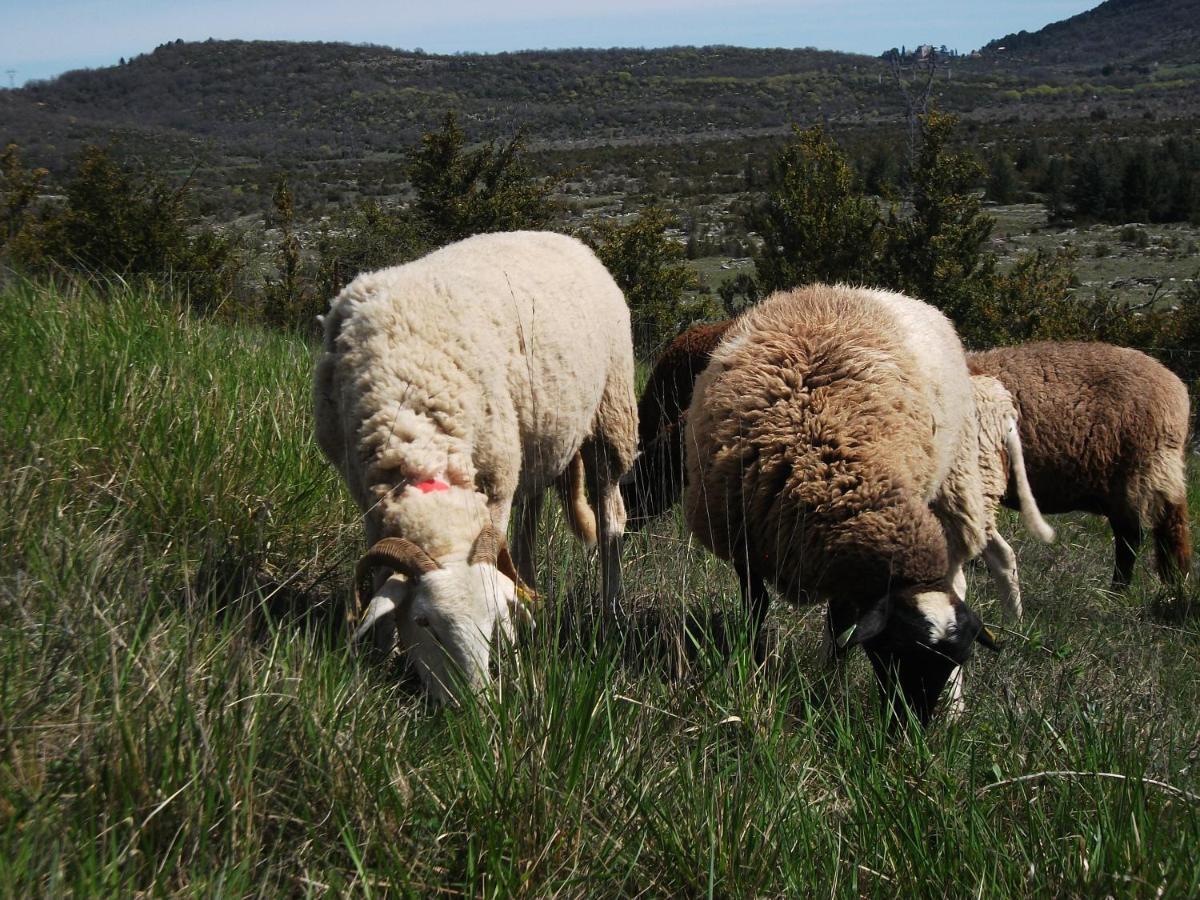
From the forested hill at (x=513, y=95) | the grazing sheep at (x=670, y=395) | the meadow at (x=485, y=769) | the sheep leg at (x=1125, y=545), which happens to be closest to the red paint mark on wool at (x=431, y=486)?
the meadow at (x=485, y=769)

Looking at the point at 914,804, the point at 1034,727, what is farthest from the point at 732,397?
the point at 914,804

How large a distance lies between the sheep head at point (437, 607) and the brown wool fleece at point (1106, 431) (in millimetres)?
5226

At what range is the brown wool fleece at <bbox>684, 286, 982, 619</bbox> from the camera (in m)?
4.44

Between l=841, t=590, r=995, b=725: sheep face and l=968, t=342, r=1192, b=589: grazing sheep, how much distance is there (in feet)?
12.1

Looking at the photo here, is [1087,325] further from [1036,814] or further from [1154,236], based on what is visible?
[1154,236]

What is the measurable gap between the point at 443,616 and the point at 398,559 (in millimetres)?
254

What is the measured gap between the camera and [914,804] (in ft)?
8.96

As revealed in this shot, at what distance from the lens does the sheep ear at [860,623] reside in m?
4.12

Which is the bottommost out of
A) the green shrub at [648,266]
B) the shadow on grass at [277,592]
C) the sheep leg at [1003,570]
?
the green shrub at [648,266]

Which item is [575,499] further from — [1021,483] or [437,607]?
[1021,483]

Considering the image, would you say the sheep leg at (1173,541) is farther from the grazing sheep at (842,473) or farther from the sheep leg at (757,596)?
the sheep leg at (757,596)

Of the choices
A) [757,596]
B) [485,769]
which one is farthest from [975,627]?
[485,769]

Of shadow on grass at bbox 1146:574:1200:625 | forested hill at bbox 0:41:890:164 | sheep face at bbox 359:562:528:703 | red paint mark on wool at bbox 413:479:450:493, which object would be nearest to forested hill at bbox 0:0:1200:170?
forested hill at bbox 0:41:890:164

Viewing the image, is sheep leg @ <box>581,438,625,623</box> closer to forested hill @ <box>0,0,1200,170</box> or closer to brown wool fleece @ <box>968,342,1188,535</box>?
brown wool fleece @ <box>968,342,1188,535</box>
